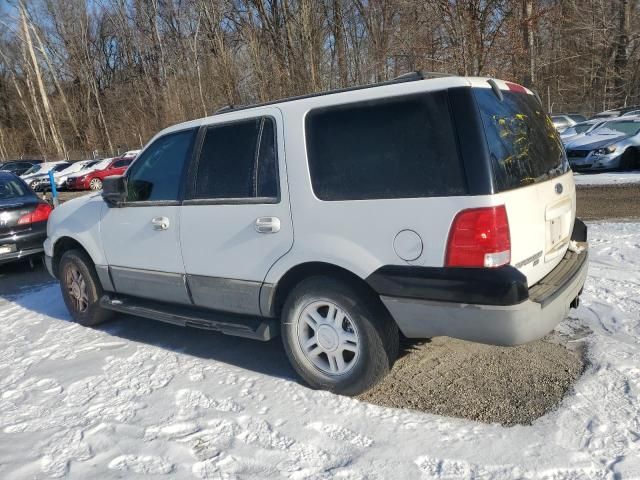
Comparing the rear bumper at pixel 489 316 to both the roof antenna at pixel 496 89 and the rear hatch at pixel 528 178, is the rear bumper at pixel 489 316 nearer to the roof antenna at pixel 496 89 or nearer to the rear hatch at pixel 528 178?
the rear hatch at pixel 528 178

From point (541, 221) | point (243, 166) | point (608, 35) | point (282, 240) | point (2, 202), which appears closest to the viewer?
point (541, 221)

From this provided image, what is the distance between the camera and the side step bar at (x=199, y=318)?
3.73 m

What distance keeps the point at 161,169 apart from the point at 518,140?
2763 millimetres

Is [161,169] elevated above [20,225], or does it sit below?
above

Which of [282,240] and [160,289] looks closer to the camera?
[282,240]

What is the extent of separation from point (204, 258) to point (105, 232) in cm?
136

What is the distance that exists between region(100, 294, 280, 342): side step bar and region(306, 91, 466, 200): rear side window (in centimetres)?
106

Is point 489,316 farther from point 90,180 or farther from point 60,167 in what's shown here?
point 60,167

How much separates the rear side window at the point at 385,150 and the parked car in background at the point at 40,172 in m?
25.3

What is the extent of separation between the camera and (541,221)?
10.4 ft

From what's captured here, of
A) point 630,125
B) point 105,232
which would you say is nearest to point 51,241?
point 105,232

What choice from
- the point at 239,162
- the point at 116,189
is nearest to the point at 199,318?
the point at 239,162

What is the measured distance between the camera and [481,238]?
A: 281 cm

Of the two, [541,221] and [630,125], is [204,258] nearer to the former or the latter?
[541,221]
